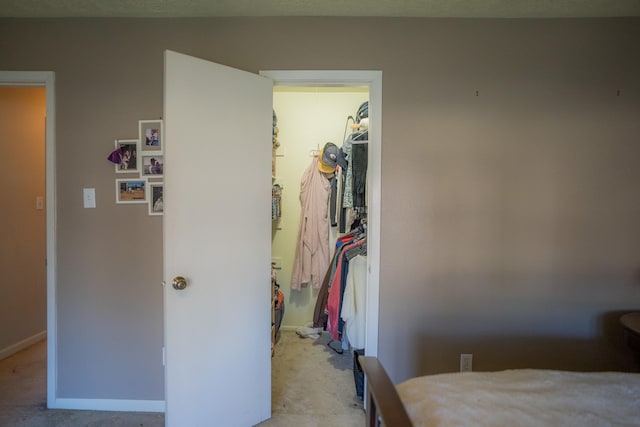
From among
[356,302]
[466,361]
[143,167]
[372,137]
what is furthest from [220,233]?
[466,361]

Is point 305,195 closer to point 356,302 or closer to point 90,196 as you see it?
point 356,302

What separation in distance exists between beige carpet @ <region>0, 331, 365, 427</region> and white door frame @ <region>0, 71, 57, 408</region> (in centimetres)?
17

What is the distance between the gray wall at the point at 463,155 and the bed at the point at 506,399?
73 cm

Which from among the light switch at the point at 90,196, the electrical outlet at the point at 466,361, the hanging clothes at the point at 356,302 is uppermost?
the light switch at the point at 90,196

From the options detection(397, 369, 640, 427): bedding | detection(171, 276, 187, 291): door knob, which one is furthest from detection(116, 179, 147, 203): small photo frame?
detection(397, 369, 640, 427): bedding

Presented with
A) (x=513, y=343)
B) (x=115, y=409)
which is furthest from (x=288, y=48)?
(x=115, y=409)

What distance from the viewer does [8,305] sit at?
8.01 feet

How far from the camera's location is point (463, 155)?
1739 millimetres

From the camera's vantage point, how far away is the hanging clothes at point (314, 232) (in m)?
2.90

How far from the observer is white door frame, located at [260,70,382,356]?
5.71 feet

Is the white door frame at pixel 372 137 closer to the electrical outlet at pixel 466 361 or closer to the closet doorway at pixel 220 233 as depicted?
the closet doorway at pixel 220 233

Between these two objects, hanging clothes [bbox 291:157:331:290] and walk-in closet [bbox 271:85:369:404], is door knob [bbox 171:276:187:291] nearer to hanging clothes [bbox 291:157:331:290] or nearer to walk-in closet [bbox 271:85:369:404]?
walk-in closet [bbox 271:85:369:404]

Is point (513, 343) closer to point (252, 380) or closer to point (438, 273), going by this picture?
point (438, 273)

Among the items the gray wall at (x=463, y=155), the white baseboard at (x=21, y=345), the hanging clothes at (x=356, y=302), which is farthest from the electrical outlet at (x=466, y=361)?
the white baseboard at (x=21, y=345)
